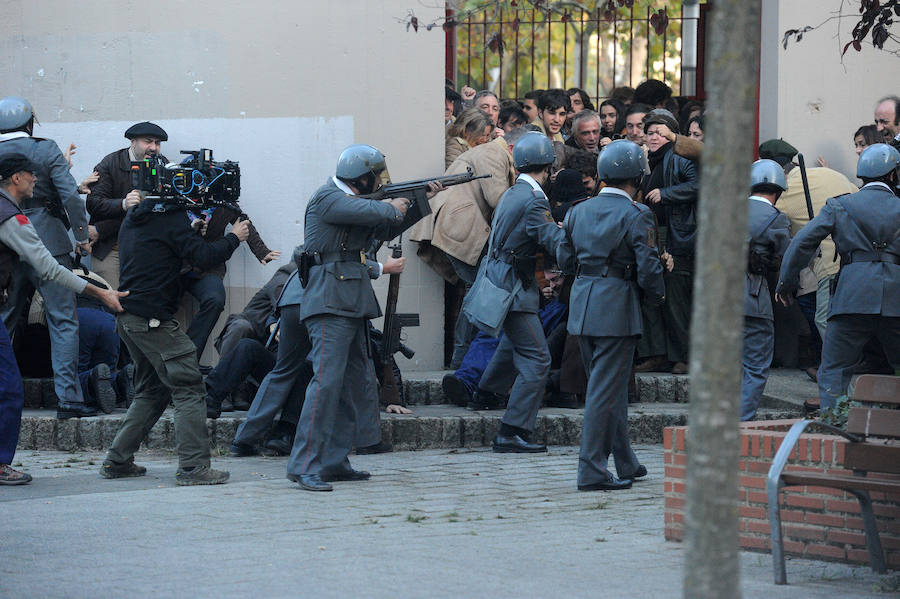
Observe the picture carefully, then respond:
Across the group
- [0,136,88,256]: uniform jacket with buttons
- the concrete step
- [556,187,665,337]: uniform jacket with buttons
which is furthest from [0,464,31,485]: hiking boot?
[556,187,665,337]: uniform jacket with buttons

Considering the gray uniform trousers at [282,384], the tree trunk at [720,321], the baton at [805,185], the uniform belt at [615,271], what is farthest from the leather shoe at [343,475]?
the tree trunk at [720,321]

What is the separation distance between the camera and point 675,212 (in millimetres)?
10406

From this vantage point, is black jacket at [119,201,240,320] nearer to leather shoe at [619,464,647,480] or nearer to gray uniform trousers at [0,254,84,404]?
gray uniform trousers at [0,254,84,404]

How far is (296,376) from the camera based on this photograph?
8.63 metres

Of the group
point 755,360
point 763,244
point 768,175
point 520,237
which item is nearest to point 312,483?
point 520,237

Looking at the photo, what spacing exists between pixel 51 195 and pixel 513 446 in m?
3.60

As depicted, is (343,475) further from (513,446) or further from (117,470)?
(513,446)

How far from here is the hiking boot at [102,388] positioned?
9.44 meters

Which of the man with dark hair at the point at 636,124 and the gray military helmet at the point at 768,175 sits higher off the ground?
the man with dark hair at the point at 636,124

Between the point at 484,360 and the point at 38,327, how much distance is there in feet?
10.5

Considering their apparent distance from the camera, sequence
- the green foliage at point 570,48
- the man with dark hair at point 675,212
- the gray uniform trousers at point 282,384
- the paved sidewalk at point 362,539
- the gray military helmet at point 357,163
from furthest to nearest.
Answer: the green foliage at point 570,48, the man with dark hair at point 675,212, the gray uniform trousers at point 282,384, the gray military helmet at point 357,163, the paved sidewalk at point 362,539

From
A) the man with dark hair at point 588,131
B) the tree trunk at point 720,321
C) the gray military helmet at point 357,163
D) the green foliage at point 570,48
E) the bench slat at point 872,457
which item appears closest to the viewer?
the tree trunk at point 720,321

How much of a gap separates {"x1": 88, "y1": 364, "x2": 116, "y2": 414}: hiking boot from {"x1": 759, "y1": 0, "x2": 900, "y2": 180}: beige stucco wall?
18.9 ft

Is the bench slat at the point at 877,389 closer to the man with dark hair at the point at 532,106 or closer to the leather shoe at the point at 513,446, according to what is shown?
the leather shoe at the point at 513,446
